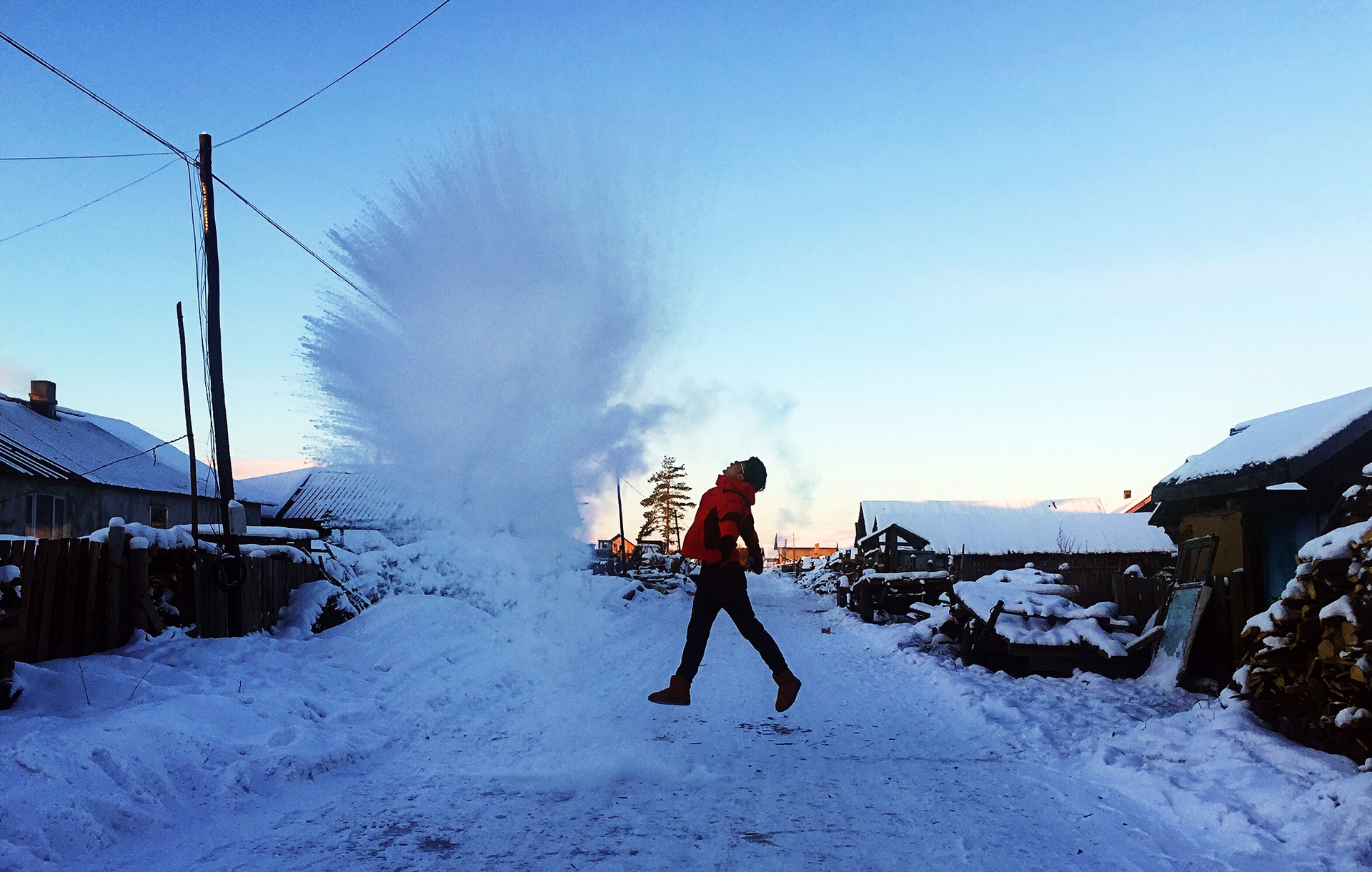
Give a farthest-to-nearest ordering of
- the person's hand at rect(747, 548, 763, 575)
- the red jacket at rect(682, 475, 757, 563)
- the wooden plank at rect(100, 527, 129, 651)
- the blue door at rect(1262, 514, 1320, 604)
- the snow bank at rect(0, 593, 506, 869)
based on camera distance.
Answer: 1. the blue door at rect(1262, 514, 1320, 604)
2. the wooden plank at rect(100, 527, 129, 651)
3. the red jacket at rect(682, 475, 757, 563)
4. the person's hand at rect(747, 548, 763, 575)
5. the snow bank at rect(0, 593, 506, 869)

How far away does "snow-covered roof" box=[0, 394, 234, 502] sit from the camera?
87.8 ft

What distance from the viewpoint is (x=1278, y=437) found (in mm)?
10227

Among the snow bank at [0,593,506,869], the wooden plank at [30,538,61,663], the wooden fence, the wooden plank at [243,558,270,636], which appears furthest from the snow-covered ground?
the wooden plank at [243,558,270,636]

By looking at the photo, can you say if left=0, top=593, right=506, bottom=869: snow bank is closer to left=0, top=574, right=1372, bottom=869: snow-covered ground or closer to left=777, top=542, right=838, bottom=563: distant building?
left=0, top=574, right=1372, bottom=869: snow-covered ground

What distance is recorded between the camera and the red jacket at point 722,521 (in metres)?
6.66

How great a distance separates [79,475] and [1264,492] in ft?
106

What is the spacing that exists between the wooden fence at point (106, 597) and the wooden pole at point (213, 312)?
151 inches

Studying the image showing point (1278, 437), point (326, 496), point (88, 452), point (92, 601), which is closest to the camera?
point (92, 601)

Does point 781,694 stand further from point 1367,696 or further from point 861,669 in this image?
point 861,669

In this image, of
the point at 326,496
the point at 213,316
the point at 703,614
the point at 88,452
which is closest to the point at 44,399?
the point at 88,452

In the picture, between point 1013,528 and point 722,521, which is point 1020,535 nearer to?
point 1013,528

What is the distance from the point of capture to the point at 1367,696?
5.55 m

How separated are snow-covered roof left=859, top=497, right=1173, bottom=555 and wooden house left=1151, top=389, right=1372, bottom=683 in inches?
1353

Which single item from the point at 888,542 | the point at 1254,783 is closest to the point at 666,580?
the point at 888,542
